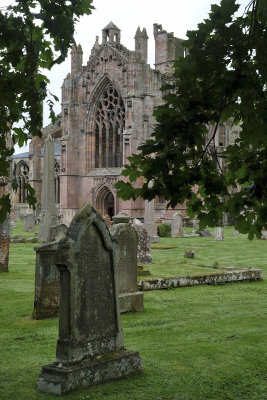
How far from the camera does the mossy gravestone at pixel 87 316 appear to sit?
5629mm

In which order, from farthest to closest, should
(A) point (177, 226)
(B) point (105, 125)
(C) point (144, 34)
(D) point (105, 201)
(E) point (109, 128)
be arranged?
(B) point (105, 125)
(E) point (109, 128)
(D) point (105, 201)
(C) point (144, 34)
(A) point (177, 226)

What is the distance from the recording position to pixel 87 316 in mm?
5859

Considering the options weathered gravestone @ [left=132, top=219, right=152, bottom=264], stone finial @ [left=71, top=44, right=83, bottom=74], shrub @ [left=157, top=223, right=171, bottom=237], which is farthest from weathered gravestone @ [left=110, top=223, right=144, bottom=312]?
→ stone finial @ [left=71, top=44, right=83, bottom=74]

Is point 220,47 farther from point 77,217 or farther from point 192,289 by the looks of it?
point 192,289

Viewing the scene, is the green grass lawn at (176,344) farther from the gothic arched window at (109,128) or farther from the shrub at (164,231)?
the gothic arched window at (109,128)

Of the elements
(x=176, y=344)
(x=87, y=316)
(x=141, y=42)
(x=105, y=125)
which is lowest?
(x=176, y=344)

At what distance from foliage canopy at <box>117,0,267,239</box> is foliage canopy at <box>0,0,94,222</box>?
1.35 metres

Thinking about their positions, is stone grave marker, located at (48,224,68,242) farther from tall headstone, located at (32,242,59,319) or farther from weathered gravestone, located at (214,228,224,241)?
weathered gravestone, located at (214,228,224,241)

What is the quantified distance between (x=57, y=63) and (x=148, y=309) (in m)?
5.25

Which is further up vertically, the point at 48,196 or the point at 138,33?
the point at 138,33

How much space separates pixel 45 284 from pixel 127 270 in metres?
1.42

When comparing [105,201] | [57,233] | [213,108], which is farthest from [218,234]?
[213,108]

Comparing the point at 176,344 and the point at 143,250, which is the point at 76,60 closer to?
the point at 143,250

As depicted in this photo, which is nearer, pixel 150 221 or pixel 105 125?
pixel 150 221
